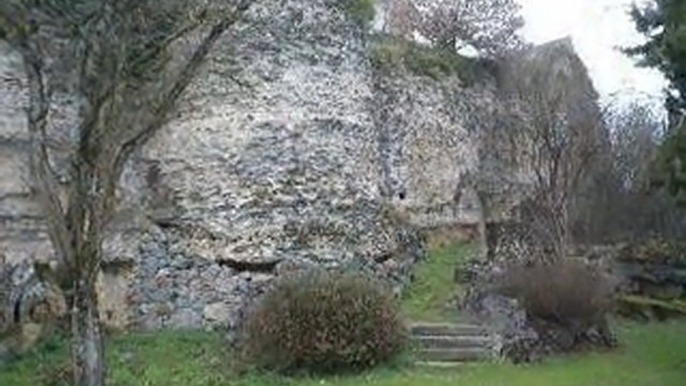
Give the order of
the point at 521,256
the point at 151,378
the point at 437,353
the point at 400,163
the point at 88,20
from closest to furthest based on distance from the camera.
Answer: the point at 88,20, the point at 151,378, the point at 437,353, the point at 521,256, the point at 400,163

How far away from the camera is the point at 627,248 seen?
24.1 m

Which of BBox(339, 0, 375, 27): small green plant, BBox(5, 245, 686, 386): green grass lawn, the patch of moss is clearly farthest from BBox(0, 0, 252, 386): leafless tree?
the patch of moss

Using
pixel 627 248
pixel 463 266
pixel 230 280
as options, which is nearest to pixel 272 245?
pixel 230 280

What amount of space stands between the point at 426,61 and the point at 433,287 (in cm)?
657

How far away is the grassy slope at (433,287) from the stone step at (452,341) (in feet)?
5.04

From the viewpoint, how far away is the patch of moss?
928 inches

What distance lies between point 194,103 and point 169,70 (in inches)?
75.2

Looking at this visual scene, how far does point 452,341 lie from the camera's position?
16.2m

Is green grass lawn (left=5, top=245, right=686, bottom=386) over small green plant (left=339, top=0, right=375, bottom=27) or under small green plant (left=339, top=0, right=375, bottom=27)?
under

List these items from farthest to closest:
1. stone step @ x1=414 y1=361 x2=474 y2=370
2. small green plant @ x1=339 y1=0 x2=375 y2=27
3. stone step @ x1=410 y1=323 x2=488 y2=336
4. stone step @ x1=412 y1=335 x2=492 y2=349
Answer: small green plant @ x1=339 y1=0 x2=375 y2=27 < stone step @ x1=410 y1=323 x2=488 y2=336 < stone step @ x1=412 y1=335 x2=492 y2=349 < stone step @ x1=414 y1=361 x2=474 y2=370

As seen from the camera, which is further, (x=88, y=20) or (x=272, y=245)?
(x=272, y=245)

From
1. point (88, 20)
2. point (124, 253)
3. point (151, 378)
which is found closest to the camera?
point (88, 20)

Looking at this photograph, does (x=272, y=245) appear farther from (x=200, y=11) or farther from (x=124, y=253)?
(x=200, y=11)

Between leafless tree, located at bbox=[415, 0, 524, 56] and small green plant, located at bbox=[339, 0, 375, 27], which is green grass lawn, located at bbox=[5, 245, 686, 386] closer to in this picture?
small green plant, located at bbox=[339, 0, 375, 27]
